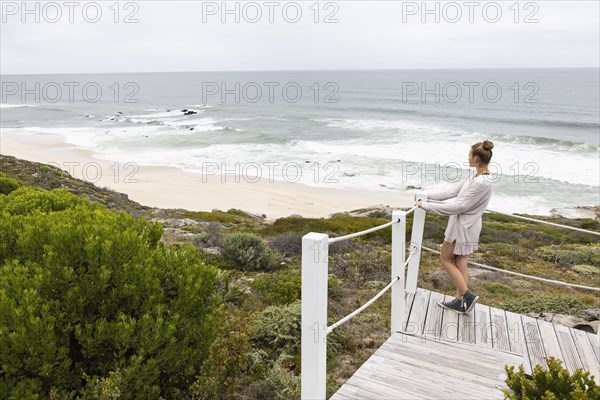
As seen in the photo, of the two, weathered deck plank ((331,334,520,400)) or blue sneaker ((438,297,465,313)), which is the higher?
blue sneaker ((438,297,465,313))

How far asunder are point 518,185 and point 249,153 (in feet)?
71.7

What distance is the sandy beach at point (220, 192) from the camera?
2643 centimetres

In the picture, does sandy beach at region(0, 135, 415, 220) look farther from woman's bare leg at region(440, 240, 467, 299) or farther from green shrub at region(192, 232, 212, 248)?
woman's bare leg at region(440, 240, 467, 299)

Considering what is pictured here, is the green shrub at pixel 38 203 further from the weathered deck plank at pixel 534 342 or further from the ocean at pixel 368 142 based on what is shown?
the ocean at pixel 368 142

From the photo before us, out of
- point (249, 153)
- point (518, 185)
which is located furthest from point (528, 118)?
point (249, 153)

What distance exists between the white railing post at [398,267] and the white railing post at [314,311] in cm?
161

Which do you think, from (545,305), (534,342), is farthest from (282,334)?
(545,305)

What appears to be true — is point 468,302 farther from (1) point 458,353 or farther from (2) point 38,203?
(2) point 38,203

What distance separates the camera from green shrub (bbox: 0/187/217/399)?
307 centimetres

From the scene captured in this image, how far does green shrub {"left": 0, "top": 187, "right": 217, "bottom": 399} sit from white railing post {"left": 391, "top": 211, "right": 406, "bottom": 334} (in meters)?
1.89

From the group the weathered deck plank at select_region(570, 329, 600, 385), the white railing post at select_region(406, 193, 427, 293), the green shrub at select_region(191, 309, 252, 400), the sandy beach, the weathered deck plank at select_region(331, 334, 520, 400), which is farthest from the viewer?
the sandy beach

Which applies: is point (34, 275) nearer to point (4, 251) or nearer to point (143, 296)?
point (143, 296)

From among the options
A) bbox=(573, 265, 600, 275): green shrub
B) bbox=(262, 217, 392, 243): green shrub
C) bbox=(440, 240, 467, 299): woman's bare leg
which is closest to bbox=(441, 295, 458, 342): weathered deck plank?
bbox=(440, 240, 467, 299): woman's bare leg

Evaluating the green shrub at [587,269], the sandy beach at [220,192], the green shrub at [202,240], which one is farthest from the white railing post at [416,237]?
the sandy beach at [220,192]
